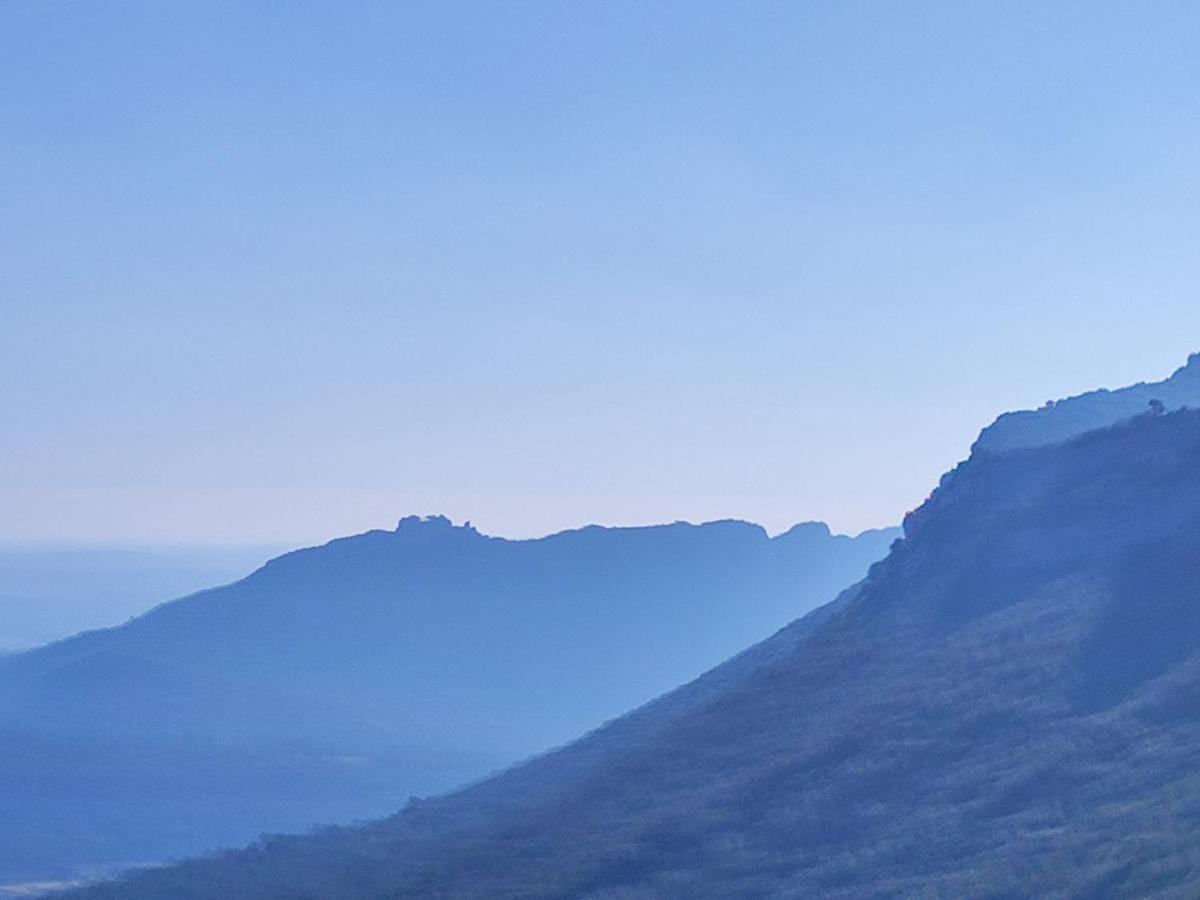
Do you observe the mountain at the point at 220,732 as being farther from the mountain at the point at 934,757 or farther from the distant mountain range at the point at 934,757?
the mountain at the point at 934,757

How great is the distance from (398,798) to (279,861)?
66.1 meters

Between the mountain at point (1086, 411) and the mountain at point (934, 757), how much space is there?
879 cm

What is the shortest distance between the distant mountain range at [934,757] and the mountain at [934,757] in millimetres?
100

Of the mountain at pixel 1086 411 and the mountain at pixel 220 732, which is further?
the mountain at pixel 220 732

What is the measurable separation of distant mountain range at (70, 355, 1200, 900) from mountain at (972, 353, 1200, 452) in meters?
8.83

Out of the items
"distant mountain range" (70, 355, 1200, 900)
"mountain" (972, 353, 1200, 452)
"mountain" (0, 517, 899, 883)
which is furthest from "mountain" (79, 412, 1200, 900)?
"mountain" (0, 517, 899, 883)

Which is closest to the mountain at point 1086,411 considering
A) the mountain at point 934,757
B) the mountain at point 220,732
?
the mountain at point 934,757

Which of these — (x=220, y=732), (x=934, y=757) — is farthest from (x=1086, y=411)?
(x=220, y=732)

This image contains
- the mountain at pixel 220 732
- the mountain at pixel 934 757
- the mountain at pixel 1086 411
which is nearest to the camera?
the mountain at pixel 934 757

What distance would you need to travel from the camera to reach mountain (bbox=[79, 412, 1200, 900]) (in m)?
34.7

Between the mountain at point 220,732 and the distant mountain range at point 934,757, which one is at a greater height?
the mountain at point 220,732

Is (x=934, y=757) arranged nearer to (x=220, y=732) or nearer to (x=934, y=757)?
(x=934, y=757)

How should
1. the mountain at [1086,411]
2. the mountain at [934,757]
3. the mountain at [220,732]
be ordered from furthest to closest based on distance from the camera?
the mountain at [220,732] < the mountain at [1086,411] < the mountain at [934,757]

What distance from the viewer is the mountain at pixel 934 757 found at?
1367 inches
